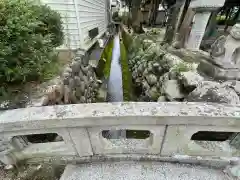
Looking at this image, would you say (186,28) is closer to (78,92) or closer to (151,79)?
(151,79)

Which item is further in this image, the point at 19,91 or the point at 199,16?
the point at 199,16

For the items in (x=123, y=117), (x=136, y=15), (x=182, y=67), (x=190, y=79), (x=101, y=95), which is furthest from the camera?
(x=136, y=15)

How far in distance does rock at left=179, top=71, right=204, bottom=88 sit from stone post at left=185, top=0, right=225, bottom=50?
2.69m

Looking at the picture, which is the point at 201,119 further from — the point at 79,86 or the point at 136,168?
the point at 79,86

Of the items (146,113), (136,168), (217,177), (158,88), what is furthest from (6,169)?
(158,88)

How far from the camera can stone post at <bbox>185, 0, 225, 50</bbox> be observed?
4.34 meters

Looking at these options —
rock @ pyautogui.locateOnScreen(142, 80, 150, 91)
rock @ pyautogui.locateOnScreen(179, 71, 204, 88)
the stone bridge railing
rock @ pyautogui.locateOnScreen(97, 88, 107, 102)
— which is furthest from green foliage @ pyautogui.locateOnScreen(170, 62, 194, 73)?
rock @ pyautogui.locateOnScreen(97, 88, 107, 102)

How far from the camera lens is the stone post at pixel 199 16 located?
14.3ft

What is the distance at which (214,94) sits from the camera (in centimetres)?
224

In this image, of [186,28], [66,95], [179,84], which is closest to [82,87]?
[66,95]

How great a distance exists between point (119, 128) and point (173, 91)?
7.21 ft

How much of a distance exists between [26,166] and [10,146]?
0.39 metres

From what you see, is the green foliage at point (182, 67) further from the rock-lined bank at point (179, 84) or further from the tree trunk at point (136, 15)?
the tree trunk at point (136, 15)

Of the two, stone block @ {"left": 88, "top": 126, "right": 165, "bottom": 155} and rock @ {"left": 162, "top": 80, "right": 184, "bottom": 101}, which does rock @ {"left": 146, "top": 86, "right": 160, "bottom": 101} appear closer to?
rock @ {"left": 162, "top": 80, "right": 184, "bottom": 101}
